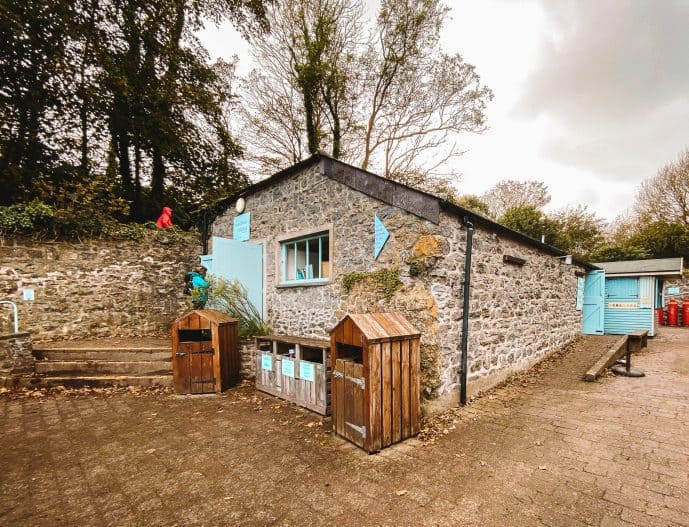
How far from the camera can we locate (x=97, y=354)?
630 cm

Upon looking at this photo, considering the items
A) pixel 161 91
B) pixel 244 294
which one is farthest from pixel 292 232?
pixel 161 91

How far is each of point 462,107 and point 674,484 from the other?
45.6 feet

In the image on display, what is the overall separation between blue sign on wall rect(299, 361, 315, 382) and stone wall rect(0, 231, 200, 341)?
19.5 feet

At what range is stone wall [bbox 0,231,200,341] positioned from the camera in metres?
7.30

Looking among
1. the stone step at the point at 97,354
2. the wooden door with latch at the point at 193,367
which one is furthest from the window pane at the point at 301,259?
the stone step at the point at 97,354

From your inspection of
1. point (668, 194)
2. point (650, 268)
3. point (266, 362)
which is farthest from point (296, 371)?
point (668, 194)

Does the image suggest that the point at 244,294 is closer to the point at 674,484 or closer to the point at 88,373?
the point at 88,373

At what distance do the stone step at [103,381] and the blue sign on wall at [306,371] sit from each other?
2.95 metres

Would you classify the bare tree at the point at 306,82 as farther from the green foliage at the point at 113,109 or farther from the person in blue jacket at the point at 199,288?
the person in blue jacket at the point at 199,288

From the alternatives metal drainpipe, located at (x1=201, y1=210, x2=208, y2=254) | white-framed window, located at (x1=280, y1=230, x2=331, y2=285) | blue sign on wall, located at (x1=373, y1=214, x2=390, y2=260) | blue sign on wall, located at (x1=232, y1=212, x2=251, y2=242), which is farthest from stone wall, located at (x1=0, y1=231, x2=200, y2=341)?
blue sign on wall, located at (x1=373, y1=214, x2=390, y2=260)

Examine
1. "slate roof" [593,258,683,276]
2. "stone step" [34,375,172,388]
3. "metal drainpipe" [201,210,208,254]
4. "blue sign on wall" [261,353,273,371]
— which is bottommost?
"stone step" [34,375,172,388]

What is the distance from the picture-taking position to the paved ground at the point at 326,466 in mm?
2604

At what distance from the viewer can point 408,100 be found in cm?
1389

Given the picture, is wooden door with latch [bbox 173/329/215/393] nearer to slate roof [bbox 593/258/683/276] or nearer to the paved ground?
the paved ground
